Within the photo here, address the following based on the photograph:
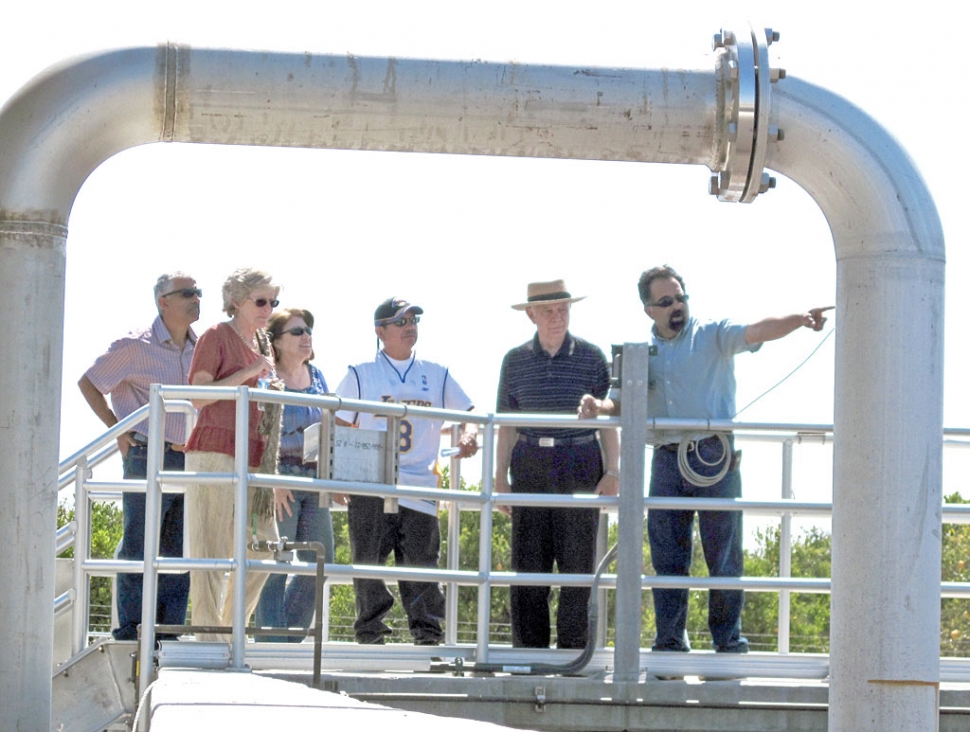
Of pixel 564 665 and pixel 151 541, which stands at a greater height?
pixel 151 541

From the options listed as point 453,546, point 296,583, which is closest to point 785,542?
point 453,546

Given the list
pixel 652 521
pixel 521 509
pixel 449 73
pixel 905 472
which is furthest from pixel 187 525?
pixel 905 472

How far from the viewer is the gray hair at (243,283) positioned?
25.4 ft

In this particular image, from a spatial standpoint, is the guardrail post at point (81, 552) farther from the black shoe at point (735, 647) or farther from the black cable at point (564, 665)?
the black shoe at point (735, 647)

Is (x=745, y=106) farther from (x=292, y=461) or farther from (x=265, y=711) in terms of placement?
(x=292, y=461)

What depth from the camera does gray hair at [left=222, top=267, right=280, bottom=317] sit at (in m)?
7.74

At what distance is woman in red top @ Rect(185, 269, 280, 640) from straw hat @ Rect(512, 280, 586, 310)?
1.50 meters

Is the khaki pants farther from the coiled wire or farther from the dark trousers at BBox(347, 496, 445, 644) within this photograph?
the coiled wire

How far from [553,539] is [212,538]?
5.92 feet

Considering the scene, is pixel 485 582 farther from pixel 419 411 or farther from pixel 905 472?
pixel 905 472

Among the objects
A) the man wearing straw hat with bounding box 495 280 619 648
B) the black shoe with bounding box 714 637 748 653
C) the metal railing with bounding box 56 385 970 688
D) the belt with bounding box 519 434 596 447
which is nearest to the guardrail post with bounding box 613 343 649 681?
→ the metal railing with bounding box 56 385 970 688

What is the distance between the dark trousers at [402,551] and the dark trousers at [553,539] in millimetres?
413

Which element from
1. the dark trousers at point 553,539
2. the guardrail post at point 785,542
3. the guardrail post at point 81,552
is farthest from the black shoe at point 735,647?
the guardrail post at point 81,552

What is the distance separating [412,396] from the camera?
8602 mm
